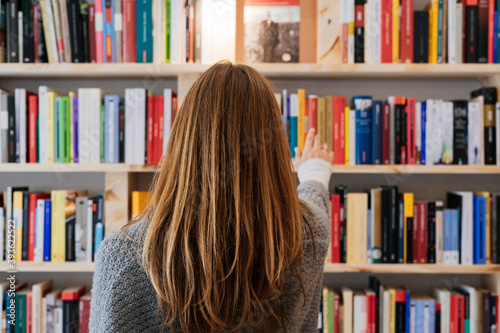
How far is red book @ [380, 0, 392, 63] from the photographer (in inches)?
62.9

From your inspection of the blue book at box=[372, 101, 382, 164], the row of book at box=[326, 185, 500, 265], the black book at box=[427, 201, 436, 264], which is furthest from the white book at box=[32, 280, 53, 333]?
the black book at box=[427, 201, 436, 264]

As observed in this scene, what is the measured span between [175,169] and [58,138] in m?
0.98

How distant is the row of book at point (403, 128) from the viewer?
1.61 m

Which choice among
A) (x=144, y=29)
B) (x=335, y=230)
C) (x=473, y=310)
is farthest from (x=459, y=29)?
(x=144, y=29)

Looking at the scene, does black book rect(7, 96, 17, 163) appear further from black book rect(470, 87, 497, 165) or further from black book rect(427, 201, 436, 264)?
black book rect(470, 87, 497, 165)

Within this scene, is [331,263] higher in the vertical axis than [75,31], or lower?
lower

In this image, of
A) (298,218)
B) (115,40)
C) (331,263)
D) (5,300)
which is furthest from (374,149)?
(5,300)

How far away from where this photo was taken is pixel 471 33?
160cm

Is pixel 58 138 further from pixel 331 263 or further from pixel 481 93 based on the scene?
pixel 481 93

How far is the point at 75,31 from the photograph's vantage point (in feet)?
5.29

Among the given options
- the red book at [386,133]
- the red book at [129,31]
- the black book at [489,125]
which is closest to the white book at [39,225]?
the red book at [129,31]

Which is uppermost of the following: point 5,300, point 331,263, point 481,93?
point 481,93

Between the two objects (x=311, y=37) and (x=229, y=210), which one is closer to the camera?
(x=229, y=210)

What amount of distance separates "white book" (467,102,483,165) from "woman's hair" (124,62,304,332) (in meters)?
1.04
